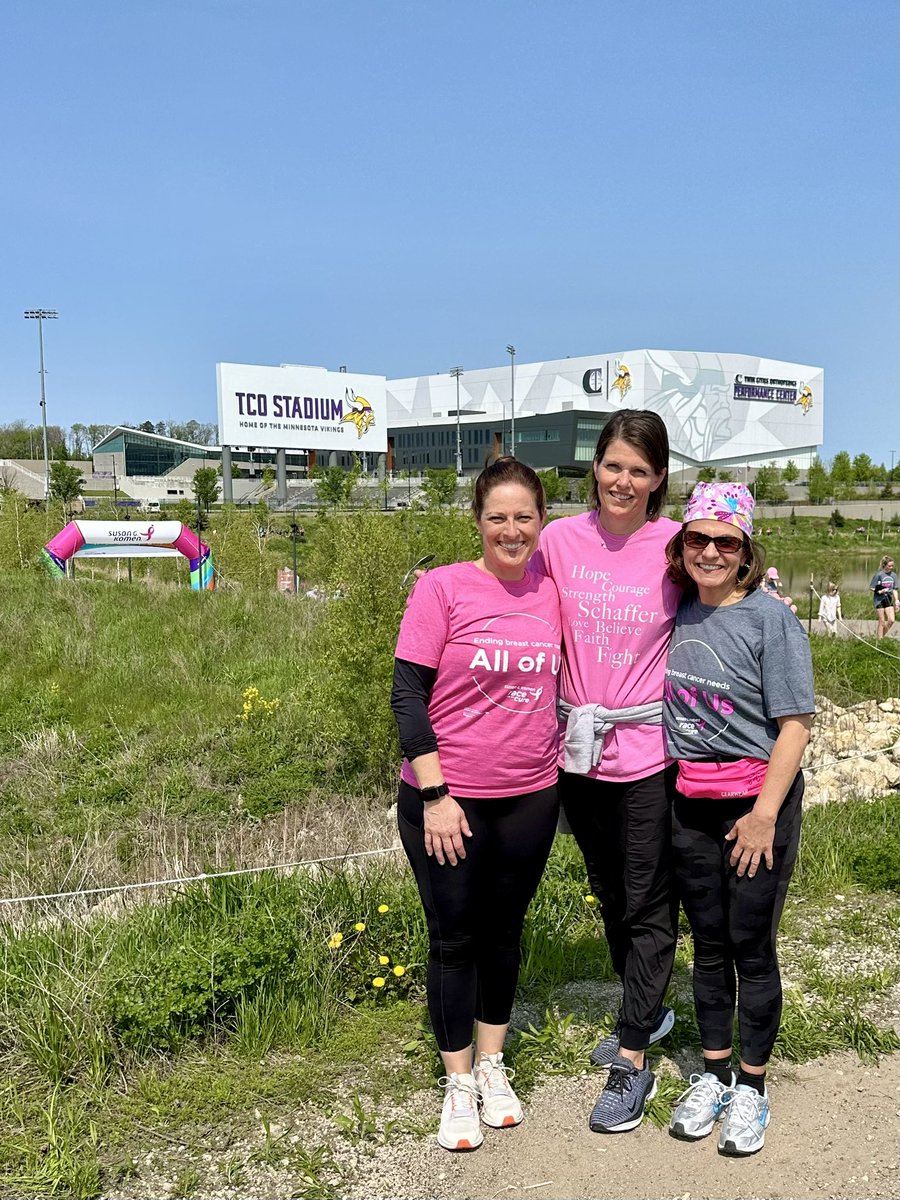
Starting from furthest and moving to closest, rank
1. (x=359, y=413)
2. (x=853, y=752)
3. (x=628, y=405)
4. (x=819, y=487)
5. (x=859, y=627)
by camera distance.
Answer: (x=628, y=405)
(x=819, y=487)
(x=359, y=413)
(x=859, y=627)
(x=853, y=752)

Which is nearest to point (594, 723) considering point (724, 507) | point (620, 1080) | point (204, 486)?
point (724, 507)

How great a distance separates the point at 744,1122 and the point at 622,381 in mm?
101404

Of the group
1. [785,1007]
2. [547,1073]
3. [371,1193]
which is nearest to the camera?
[371,1193]

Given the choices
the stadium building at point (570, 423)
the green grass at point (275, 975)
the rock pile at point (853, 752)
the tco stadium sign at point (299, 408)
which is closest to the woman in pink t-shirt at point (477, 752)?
the green grass at point (275, 975)

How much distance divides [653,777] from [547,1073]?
1.12 m

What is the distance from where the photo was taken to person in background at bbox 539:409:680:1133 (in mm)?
2910

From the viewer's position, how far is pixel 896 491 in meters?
84.2

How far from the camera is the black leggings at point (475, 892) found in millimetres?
2869

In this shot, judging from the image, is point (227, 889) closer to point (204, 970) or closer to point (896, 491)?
point (204, 970)

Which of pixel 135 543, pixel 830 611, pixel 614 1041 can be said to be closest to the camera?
pixel 614 1041

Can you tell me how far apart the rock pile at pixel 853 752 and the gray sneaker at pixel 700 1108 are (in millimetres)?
3678

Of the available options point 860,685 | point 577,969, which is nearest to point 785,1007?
point 577,969

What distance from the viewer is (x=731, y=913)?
2.83 metres

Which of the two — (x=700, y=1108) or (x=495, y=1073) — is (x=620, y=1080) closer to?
(x=700, y=1108)
